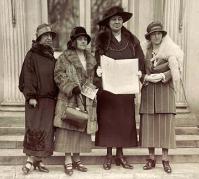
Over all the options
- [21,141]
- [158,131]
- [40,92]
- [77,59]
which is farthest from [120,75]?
[21,141]

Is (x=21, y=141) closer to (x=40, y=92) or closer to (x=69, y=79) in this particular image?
(x=40, y=92)

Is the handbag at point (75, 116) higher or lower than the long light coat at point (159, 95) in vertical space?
lower

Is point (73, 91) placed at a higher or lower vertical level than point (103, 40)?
lower

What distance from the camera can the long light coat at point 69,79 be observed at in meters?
4.84

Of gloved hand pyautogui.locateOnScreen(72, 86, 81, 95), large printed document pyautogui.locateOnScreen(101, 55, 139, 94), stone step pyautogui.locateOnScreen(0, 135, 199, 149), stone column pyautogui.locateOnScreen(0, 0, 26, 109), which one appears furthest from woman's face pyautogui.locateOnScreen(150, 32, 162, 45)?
stone column pyautogui.locateOnScreen(0, 0, 26, 109)

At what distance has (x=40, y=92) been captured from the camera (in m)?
4.92

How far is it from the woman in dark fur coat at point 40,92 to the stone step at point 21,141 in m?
1.16

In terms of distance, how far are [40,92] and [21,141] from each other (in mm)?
1515

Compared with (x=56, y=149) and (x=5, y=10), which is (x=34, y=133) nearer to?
(x=56, y=149)

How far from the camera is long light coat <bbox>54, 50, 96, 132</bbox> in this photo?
484 centimetres

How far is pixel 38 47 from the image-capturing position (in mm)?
4910

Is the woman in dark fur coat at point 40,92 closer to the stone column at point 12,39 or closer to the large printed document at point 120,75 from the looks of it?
the large printed document at point 120,75

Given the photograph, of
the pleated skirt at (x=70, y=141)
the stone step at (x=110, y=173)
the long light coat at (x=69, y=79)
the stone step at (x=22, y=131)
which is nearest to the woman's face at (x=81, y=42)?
the long light coat at (x=69, y=79)

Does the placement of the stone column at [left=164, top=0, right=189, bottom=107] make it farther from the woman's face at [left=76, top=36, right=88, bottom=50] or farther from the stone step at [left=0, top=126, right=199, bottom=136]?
the woman's face at [left=76, top=36, right=88, bottom=50]
